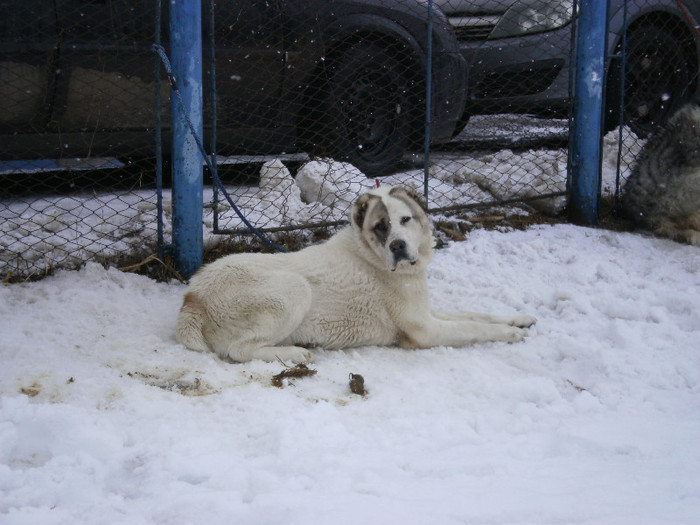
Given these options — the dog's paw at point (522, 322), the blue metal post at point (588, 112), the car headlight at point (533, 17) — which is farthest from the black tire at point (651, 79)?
the dog's paw at point (522, 322)

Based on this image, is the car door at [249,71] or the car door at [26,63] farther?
the car door at [249,71]

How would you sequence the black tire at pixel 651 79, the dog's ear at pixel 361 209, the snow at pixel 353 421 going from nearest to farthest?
the snow at pixel 353 421, the dog's ear at pixel 361 209, the black tire at pixel 651 79

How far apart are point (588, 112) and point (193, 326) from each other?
13.1 feet

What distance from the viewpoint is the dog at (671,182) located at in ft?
19.1

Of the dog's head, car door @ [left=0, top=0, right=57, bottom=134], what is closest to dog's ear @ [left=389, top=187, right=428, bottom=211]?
the dog's head

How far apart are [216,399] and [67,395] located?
2.00ft

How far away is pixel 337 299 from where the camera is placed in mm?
3949

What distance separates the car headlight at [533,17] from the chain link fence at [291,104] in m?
0.01

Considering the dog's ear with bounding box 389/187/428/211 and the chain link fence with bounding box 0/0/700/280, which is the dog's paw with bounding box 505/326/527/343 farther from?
the chain link fence with bounding box 0/0/700/280

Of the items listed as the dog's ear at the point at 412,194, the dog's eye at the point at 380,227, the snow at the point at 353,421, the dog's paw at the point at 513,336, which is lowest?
the snow at the point at 353,421

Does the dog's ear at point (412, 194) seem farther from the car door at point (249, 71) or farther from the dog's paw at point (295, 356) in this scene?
the car door at point (249, 71)

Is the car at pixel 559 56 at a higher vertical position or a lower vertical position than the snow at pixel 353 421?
higher

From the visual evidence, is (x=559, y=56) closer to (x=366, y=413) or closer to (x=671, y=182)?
(x=671, y=182)

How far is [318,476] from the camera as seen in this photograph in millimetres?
2492
